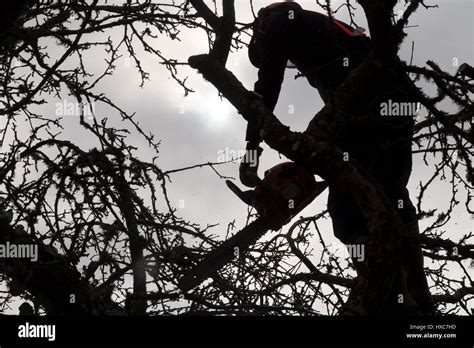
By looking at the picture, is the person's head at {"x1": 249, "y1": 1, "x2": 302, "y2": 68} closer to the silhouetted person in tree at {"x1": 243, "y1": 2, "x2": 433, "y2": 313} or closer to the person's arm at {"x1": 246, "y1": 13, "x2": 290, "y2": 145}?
the silhouetted person in tree at {"x1": 243, "y1": 2, "x2": 433, "y2": 313}

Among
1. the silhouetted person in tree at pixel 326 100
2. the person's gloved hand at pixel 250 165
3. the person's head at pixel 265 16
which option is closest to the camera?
the silhouetted person in tree at pixel 326 100

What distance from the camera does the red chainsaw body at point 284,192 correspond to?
149 inches

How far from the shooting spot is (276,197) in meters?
3.78

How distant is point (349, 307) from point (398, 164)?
55.4 inches

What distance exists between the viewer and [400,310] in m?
3.06

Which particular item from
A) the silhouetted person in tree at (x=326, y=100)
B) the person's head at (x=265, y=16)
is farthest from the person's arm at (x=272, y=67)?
the person's head at (x=265, y=16)

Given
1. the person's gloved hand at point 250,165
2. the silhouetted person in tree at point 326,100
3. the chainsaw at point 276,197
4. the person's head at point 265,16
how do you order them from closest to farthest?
the silhouetted person in tree at point 326,100 → the chainsaw at point 276,197 → the person's gloved hand at point 250,165 → the person's head at point 265,16

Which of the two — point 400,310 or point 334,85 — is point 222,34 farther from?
point 400,310

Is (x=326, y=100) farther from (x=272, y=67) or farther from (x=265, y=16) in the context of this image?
(x=265, y=16)

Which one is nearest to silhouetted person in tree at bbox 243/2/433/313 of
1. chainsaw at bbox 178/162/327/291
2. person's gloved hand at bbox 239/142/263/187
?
person's gloved hand at bbox 239/142/263/187

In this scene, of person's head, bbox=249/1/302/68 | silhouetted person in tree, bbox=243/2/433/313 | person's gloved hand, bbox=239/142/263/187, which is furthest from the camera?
person's head, bbox=249/1/302/68

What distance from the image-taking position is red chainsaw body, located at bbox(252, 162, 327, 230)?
3.78m

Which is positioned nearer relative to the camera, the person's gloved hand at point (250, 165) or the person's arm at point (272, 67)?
the person's arm at point (272, 67)

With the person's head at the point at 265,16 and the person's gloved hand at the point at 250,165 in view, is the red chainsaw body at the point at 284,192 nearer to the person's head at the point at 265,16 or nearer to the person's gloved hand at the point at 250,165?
the person's gloved hand at the point at 250,165
